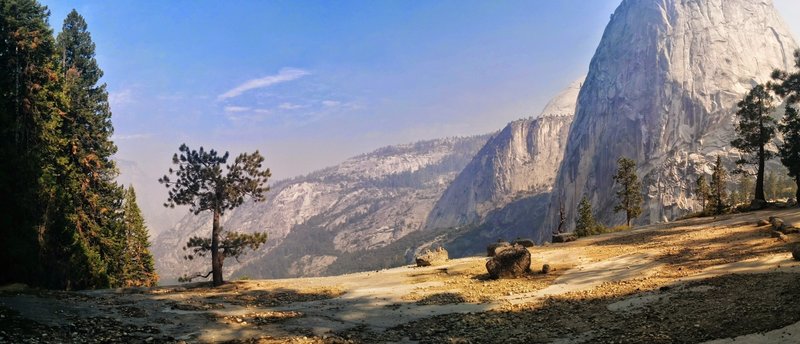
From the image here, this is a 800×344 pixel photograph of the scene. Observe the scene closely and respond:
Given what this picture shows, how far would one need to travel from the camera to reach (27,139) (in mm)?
34719

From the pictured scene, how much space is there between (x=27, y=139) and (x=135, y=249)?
102 ft

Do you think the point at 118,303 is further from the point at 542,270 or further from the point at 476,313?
the point at 542,270

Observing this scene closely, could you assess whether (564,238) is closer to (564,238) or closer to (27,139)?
(564,238)

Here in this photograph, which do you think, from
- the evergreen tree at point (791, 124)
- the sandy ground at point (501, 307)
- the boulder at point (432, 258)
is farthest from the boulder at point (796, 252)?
the evergreen tree at point (791, 124)

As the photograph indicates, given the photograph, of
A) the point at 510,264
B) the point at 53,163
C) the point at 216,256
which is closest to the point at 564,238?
the point at 510,264

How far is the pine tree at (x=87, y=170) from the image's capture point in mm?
40906

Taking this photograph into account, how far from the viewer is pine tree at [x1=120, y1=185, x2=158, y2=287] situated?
5781cm

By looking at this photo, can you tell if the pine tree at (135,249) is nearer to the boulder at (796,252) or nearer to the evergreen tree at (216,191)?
the evergreen tree at (216,191)

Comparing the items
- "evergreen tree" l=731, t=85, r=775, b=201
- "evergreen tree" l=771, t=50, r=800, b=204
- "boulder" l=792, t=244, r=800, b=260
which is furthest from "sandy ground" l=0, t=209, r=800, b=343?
"evergreen tree" l=731, t=85, r=775, b=201

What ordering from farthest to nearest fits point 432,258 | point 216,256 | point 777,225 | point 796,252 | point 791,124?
point 791,124, point 432,258, point 216,256, point 777,225, point 796,252

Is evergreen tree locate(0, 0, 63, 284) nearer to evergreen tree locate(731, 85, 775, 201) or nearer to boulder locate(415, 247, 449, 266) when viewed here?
boulder locate(415, 247, 449, 266)

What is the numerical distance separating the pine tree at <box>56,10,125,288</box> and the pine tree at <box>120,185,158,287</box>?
4424mm

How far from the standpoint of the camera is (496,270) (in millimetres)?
29125

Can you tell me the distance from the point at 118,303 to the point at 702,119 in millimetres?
218698
